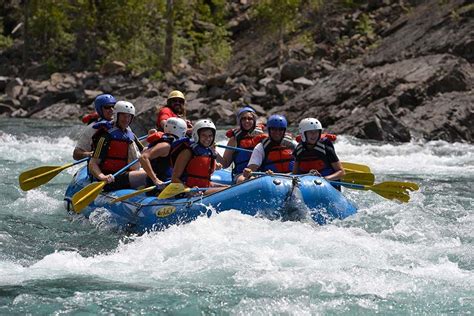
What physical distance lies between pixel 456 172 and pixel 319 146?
16.5 ft

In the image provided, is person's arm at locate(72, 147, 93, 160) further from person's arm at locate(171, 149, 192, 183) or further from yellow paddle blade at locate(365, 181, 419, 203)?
yellow paddle blade at locate(365, 181, 419, 203)

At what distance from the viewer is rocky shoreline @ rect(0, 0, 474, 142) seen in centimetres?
1738

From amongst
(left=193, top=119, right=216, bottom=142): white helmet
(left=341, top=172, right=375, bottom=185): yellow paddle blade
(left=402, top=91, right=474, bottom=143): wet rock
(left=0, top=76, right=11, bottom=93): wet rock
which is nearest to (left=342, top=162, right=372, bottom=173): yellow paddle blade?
(left=341, top=172, right=375, bottom=185): yellow paddle blade

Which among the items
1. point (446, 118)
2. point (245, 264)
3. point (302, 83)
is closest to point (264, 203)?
point (245, 264)

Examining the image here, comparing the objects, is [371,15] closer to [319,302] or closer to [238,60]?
[238,60]

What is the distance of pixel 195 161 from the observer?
331 inches

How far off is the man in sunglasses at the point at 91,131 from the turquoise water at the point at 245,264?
793mm

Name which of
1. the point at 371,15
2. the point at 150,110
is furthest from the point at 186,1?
the point at 150,110

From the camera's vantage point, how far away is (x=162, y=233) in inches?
307

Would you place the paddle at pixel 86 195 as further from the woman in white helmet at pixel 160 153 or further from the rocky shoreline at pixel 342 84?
the rocky shoreline at pixel 342 84

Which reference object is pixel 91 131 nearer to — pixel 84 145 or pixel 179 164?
pixel 84 145

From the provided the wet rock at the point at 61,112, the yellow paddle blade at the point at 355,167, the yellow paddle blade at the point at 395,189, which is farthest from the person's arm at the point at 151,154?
the wet rock at the point at 61,112

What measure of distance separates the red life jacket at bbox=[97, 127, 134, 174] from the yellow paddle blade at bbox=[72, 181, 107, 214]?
0.52 m

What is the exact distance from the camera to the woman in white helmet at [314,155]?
29.0ft
